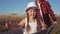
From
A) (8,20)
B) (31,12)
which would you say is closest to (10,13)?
(8,20)

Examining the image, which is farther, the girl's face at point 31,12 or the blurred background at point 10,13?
the girl's face at point 31,12

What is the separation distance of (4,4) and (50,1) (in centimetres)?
84

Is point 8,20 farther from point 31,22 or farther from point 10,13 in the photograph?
point 31,22

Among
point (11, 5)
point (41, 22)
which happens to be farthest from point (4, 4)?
point (41, 22)

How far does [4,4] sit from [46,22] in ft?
2.75

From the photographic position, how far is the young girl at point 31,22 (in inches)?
194

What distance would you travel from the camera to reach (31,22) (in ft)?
16.3

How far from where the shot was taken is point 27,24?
4.96m

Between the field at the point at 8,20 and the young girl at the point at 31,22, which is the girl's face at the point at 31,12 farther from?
the field at the point at 8,20

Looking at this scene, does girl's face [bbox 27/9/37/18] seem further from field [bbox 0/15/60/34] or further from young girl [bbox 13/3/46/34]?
field [bbox 0/15/60/34]

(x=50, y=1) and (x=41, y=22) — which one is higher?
(x=50, y=1)

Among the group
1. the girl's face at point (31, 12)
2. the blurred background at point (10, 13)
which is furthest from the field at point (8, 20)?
the girl's face at point (31, 12)

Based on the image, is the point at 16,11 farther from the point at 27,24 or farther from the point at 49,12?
the point at 49,12

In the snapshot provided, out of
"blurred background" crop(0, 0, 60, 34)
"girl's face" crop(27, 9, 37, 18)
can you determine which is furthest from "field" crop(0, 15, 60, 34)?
"girl's face" crop(27, 9, 37, 18)
